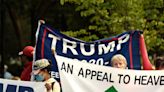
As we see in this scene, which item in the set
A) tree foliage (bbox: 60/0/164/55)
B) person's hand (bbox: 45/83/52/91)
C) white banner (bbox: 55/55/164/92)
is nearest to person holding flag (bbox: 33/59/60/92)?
person's hand (bbox: 45/83/52/91)

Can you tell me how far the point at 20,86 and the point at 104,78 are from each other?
111 centimetres

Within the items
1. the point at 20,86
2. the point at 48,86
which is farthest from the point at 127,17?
the point at 48,86

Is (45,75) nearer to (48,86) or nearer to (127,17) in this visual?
(48,86)

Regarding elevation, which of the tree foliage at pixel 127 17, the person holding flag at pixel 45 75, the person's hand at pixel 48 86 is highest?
the tree foliage at pixel 127 17

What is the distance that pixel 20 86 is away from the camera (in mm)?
8203

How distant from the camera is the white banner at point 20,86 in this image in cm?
795

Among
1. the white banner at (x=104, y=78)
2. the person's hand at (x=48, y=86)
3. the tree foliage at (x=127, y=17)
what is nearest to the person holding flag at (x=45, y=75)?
the person's hand at (x=48, y=86)

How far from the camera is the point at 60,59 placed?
822 centimetres

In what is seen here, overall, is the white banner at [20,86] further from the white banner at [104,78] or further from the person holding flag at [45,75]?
the white banner at [104,78]

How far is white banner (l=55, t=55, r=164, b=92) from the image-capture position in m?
8.14

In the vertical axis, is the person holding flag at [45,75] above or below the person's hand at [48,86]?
above

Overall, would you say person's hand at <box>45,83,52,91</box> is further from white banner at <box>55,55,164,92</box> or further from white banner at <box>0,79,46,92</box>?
white banner at <box>55,55,164,92</box>

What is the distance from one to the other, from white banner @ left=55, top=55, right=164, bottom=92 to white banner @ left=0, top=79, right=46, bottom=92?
35 cm

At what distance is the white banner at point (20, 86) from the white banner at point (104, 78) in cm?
35
